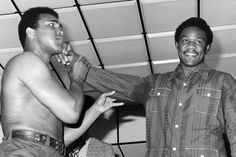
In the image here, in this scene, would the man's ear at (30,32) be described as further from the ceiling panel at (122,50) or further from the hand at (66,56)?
the ceiling panel at (122,50)

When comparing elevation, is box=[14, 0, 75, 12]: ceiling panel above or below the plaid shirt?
above

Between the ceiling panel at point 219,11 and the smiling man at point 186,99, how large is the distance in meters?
2.99

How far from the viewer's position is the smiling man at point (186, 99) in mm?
3039

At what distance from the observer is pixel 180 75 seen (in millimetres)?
3301

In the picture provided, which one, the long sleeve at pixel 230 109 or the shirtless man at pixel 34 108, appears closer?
the shirtless man at pixel 34 108

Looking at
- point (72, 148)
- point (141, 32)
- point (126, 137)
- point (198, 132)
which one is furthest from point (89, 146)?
point (126, 137)

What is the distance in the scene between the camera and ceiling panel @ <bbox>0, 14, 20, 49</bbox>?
645 cm

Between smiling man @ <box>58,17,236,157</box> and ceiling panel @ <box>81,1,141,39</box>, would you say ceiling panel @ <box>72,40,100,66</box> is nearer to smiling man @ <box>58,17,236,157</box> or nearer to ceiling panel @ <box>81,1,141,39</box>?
ceiling panel @ <box>81,1,141,39</box>

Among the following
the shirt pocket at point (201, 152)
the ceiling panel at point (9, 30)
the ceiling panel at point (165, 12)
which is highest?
the ceiling panel at point (165, 12)

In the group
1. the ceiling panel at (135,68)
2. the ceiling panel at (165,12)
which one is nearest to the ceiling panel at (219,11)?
the ceiling panel at (165,12)

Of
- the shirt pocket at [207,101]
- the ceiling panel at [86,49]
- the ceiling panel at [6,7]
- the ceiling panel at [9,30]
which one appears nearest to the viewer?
the shirt pocket at [207,101]

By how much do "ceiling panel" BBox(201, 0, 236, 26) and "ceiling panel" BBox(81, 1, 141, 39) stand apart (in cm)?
93

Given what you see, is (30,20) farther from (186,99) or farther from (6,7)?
(6,7)

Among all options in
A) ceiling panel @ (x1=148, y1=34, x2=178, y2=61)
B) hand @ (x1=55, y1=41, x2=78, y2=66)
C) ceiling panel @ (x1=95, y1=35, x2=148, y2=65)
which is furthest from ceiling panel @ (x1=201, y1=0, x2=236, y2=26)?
hand @ (x1=55, y1=41, x2=78, y2=66)
